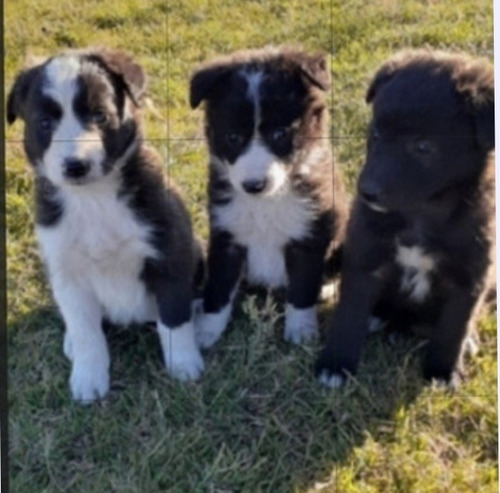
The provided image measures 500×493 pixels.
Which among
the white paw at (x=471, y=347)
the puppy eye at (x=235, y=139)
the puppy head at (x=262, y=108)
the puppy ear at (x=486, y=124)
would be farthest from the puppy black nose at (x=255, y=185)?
the white paw at (x=471, y=347)

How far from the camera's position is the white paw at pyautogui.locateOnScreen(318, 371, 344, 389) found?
7.82 ft

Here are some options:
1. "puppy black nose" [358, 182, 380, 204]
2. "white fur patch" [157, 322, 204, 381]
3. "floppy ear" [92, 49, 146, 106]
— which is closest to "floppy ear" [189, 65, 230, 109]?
"floppy ear" [92, 49, 146, 106]

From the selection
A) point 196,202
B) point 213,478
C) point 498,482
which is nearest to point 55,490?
point 213,478

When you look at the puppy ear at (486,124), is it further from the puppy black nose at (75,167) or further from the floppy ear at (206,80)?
the puppy black nose at (75,167)

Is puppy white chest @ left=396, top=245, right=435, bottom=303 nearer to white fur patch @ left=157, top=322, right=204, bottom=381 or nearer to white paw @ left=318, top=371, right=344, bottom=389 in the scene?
white paw @ left=318, top=371, right=344, bottom=389

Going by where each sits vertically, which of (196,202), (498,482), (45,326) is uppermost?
(196,202)

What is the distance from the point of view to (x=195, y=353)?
96.3 inches

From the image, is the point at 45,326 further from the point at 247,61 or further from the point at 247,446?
the point at 247,61

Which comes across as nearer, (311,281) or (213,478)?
(213,478)

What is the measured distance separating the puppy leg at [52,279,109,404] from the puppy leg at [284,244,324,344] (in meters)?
0.39

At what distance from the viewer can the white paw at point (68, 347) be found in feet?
8.00

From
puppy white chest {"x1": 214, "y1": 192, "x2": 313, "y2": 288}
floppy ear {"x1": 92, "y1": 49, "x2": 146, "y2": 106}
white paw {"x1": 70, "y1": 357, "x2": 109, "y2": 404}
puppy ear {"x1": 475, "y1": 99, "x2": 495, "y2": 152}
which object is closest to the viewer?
puppy ear {"x1": 475, "y1": 99, "x2": 495, "y2": 152}

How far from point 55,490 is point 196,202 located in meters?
0.67

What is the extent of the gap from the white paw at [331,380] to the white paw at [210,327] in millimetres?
246
